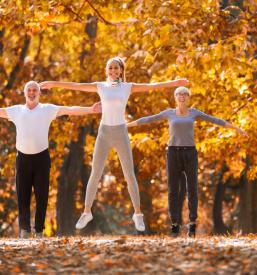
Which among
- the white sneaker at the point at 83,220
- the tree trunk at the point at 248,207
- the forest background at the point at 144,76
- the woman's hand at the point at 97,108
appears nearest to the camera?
the white sneaker at the point at 83,220

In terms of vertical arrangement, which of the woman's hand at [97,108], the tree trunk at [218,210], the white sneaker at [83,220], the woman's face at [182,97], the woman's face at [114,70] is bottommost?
the tree trunk at [218,210]

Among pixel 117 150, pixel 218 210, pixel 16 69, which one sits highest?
pixel 16 69

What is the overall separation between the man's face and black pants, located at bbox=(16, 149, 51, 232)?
72 cm

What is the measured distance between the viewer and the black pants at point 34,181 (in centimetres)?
1063

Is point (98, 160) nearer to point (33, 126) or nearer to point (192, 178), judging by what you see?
point (33, 126)

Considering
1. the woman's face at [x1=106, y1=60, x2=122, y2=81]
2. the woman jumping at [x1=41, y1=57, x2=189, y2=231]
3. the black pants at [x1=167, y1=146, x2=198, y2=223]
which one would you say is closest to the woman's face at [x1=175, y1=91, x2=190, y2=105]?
the woman jumping at [x1=41, y1=57, x2=189, y2=231]

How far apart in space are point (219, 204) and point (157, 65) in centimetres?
1043

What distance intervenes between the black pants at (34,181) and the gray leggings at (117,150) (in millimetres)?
624

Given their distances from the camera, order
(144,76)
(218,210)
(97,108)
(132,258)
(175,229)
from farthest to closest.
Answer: (218,210), (144,76), (175,229), (97,108), (132,258)

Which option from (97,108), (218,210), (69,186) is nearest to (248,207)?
(69,186)

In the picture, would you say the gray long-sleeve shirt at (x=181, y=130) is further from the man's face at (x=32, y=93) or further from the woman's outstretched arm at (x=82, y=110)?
the man's face at (x=32, y=93)

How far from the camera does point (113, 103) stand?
1043 cm

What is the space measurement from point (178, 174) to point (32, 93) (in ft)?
7.47

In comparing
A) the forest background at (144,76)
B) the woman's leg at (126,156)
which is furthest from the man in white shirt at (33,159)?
the forest background at (144,76)
